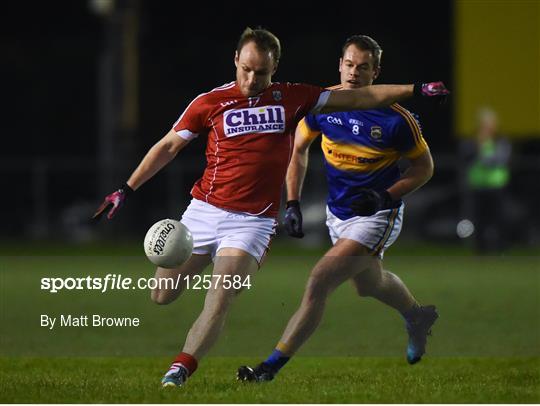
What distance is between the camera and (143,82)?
30031 mm

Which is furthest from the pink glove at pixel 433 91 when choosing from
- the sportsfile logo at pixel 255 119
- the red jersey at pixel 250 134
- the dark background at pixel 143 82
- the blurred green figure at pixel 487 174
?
the dark background at pixel 143 82

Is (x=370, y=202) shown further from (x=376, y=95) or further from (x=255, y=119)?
(x=255, y=119)

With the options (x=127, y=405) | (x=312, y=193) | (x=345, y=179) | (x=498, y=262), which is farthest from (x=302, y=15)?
(x=127, y=405)

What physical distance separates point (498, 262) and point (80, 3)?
19.1 metres

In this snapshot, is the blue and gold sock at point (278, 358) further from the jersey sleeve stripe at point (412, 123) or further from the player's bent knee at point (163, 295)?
the jersey sleeve stripe at point (412, 123)

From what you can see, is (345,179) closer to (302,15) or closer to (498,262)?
(498,262)

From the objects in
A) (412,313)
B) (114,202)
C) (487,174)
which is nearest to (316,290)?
(412,313)

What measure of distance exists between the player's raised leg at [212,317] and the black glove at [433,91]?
1.40m

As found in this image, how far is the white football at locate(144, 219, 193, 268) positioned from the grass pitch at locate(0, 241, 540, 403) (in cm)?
74

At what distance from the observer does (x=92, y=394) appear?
23.2 feet

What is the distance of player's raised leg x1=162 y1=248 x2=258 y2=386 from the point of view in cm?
717

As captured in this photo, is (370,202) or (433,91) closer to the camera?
(433,91)

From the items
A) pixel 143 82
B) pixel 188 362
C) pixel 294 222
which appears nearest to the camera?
pixel 188 362

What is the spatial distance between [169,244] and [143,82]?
2283 cm
